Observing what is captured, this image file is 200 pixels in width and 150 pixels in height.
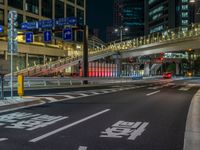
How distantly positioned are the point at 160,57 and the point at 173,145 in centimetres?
10954

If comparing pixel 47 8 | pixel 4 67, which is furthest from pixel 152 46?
pixel 4 67

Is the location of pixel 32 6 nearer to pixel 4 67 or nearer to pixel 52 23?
pixel 52 23

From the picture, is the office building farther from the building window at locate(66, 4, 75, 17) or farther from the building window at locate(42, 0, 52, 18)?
the building window at locate(42, 0, 52, 18)

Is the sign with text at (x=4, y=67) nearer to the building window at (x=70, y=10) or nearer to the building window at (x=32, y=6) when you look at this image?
the building window at (x=32, y=6)

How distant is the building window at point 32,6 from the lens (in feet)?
266

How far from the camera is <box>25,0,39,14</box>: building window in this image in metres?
81.1

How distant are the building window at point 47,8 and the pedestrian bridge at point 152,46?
17.9 m

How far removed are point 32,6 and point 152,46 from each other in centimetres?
3252

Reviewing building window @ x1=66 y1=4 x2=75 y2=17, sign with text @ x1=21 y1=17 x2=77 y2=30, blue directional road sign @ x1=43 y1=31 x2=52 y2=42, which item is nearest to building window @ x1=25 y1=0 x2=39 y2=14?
building window @ x1=66 y1=4 x2=75 y2=17

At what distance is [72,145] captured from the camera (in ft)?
25.9

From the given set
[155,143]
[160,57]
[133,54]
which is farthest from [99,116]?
[160,57]

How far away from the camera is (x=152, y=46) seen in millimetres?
64750

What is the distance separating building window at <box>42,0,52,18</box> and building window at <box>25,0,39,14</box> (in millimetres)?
3093

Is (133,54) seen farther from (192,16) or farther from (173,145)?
(192,16)
